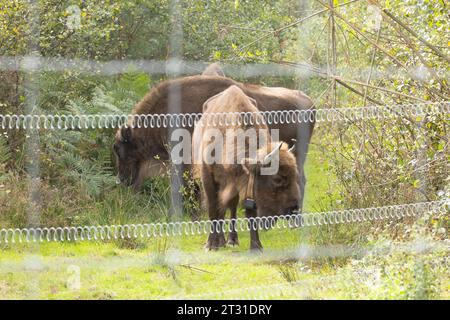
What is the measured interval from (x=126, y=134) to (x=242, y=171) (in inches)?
116

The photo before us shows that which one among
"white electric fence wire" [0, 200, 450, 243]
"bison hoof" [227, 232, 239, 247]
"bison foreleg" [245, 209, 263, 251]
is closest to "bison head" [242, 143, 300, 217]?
"white electric fence wire" [0, 200, 450, 243]

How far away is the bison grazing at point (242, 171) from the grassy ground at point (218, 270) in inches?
16.6

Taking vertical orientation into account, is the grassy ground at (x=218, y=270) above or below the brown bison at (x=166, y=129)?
below

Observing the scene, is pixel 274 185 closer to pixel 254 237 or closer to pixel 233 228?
pixel 254 237

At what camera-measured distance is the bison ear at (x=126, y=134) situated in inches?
455

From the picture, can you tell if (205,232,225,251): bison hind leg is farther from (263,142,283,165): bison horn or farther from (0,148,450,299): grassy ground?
(263,142,283,165): bison horn

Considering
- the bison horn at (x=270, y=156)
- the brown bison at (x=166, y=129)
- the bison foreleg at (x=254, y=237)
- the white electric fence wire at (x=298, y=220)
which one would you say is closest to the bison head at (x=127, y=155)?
the brown bison at (x=166, y=129)

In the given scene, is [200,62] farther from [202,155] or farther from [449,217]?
[449,217]

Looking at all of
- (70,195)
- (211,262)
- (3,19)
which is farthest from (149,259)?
(3,19)

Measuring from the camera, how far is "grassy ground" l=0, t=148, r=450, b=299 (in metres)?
6.60

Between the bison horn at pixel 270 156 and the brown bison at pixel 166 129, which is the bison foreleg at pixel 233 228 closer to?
the bison horn at pixel 270 156

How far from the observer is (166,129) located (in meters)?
11.8

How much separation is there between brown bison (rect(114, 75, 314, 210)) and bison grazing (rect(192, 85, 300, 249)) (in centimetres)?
172

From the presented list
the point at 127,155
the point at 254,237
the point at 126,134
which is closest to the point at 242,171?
the point at 254,237
